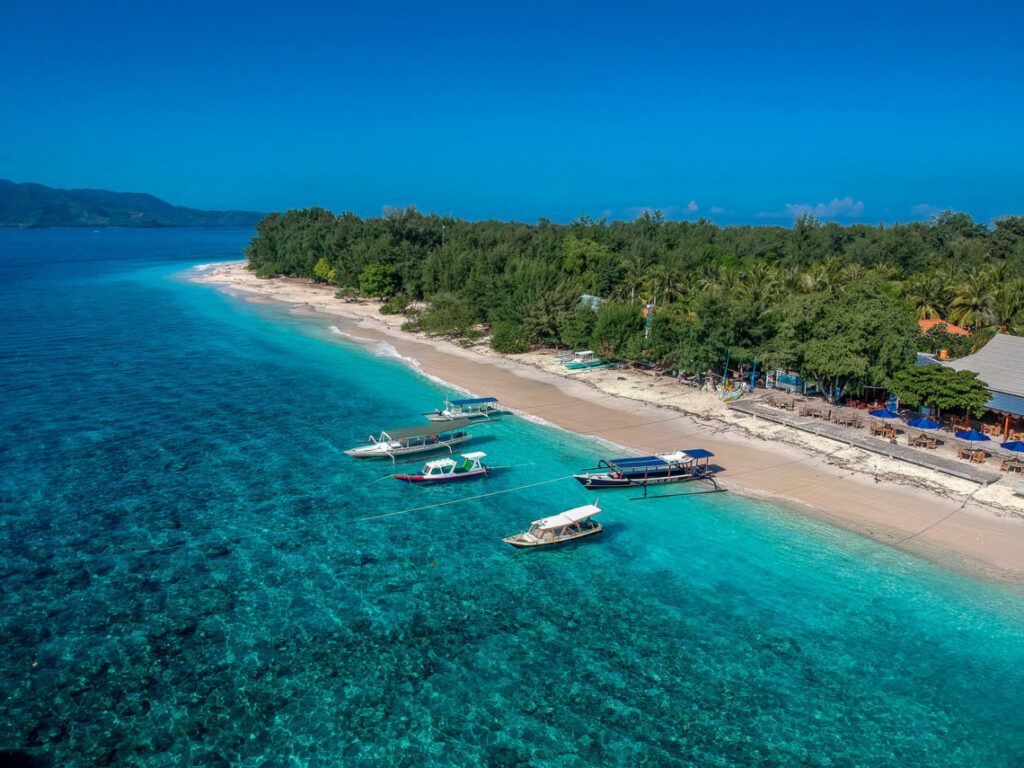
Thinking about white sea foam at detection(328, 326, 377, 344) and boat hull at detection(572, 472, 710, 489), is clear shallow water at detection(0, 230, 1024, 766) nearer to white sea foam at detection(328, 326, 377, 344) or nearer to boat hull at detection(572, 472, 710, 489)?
boat hull at detection(572, 472, 710, 489)

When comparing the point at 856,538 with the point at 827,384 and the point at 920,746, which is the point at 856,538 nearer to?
the point at 920,746

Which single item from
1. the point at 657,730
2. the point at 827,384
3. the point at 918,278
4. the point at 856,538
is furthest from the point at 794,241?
A: the point at 657,730

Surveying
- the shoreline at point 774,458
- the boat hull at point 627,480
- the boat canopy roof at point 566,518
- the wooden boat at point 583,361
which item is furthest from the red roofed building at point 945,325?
the boat canopy roof at point 566,518

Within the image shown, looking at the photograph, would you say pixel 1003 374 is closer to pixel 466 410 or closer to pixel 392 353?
pixel 466 410

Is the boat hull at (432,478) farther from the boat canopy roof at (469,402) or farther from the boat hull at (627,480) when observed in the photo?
the boat canopy roof at (469,402)

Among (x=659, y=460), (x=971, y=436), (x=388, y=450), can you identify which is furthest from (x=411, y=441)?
(x=971, y=436)

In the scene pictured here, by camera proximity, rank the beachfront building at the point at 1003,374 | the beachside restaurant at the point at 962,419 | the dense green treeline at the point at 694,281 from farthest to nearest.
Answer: the dense green treeline at the point at 694,281 < the beachfront building at the point at 1003,374 < the beachside restaurant at the point at 962,419
